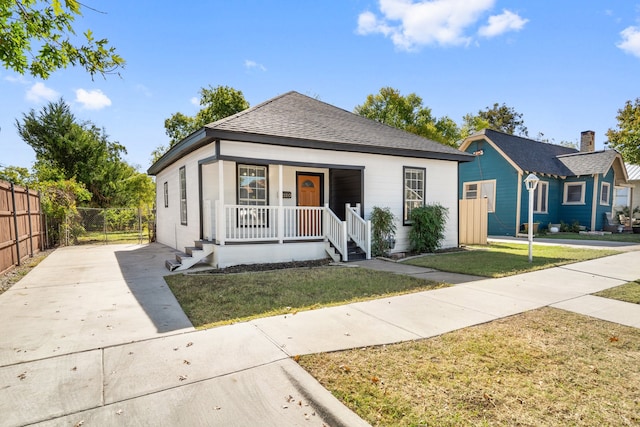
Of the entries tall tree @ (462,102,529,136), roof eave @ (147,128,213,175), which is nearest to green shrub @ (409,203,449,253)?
roof eave @ (147,128,213,175)

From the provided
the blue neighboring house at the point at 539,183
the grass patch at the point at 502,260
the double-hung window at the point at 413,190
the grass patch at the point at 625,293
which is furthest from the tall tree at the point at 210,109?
the grass patch at the point at 625,293

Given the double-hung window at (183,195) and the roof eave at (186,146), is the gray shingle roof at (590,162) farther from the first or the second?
the double-hung window at (183,195)

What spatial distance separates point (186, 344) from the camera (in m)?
3.49

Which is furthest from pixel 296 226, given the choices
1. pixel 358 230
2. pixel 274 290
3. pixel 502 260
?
pixel 502 260

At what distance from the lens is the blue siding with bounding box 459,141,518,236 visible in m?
16.2

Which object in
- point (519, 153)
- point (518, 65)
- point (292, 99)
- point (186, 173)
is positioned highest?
point (518, 65)

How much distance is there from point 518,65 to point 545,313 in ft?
49.5

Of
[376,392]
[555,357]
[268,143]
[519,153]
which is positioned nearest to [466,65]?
[519,153]

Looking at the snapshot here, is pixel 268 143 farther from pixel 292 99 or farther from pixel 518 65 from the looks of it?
pixel 518 65

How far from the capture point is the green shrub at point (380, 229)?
9641mm

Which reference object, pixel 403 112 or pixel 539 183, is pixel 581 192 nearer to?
pixel 539 183

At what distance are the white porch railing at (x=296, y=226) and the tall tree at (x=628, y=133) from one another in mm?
16412

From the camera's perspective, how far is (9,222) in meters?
8.06

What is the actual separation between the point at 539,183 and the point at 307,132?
1388cm
